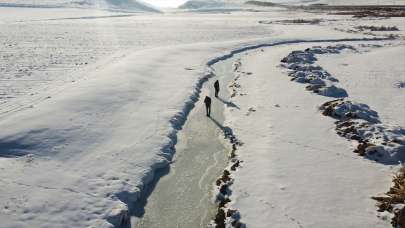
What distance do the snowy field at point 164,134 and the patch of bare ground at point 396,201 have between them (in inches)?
13.3

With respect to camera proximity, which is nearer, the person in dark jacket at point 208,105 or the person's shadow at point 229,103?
the person in dark jacket at point 208,105

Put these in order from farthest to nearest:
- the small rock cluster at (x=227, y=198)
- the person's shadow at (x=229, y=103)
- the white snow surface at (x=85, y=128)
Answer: the person's shadow at (x=229, y=103), the white snow surface at (x=85, y=128), the small rock cluster at (x=227, y=198)

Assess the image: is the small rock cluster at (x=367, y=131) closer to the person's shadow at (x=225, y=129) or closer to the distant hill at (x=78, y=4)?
the person's shadow at (x=225, y=129)

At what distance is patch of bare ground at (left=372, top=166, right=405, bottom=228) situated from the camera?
39.5 ft

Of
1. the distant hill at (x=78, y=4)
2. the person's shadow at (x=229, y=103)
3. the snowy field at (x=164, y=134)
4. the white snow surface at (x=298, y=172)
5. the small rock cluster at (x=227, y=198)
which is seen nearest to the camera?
the white snow surface at (x=298, y=172)

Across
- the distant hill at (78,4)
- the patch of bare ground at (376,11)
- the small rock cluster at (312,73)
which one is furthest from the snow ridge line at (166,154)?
the distant hill at (78,4)

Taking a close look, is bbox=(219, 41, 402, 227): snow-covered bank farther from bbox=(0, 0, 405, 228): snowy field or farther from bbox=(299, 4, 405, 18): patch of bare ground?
bbox=(299, 4, 405, 18): patch of bare ground

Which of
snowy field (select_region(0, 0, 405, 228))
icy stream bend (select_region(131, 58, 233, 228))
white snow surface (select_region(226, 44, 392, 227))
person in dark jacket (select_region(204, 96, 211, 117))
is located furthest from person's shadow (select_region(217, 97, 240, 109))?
person in dark jacket (select_region(204, 96, 211, 117))

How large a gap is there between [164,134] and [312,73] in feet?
53.5

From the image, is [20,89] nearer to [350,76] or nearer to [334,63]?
[350,76]

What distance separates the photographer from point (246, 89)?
2894 centimetres

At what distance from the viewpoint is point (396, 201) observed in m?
13.0

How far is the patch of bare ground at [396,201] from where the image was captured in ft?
39.5

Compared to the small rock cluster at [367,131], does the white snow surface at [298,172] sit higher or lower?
lower
